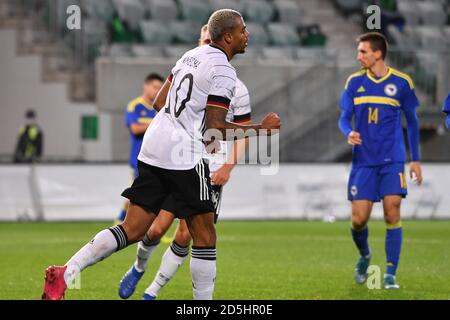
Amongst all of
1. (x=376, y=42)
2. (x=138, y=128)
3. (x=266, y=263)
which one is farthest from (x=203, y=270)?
(x=138, y=128)

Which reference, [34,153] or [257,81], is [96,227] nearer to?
[34,153]

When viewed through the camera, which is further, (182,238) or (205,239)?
(182,238)

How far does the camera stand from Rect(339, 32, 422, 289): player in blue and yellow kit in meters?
9.69

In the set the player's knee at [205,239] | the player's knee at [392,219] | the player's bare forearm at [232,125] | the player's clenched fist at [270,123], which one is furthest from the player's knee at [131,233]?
the player's knee at [392,219]

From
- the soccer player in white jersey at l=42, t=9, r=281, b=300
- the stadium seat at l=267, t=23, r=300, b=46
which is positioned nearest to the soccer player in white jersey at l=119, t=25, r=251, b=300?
the soccer player in white jersey at l=42, t=9, r=281, b=300

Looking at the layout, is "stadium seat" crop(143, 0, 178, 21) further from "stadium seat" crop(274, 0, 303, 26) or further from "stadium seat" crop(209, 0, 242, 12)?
"stadium seat" crop(274, 0, 303, 26)

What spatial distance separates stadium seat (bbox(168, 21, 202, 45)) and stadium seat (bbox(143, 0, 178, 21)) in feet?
1.94

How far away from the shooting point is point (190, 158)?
278 inches

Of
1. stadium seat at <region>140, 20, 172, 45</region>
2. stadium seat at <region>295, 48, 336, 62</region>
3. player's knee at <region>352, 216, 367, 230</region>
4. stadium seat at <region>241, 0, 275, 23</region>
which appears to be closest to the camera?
player's knee at <region>352, 216, 367, 230</region>

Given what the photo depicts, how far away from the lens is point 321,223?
18938 millimetres

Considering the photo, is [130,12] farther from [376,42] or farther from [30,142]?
[376,42]

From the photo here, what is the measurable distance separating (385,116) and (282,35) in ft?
52.5
